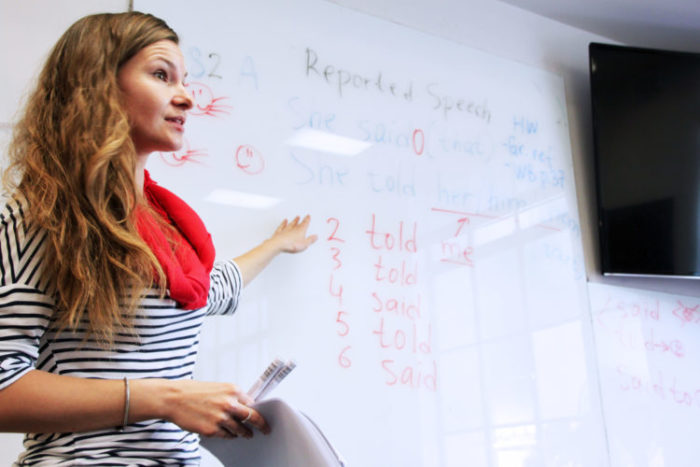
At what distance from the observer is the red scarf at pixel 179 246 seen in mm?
792

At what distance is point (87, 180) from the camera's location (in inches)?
29.2

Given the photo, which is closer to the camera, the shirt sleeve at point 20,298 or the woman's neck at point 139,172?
the shirt sleeve at point 20,298

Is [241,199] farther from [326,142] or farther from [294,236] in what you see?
[326,142]

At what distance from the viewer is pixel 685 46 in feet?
7.64

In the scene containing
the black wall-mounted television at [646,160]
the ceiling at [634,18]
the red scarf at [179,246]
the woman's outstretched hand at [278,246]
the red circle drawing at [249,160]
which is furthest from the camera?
the ceiling at [634,18]

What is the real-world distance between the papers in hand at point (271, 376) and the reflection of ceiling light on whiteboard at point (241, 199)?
604mm

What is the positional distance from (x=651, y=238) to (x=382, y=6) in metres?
1.05

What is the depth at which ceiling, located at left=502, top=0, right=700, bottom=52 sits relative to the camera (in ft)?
6.56

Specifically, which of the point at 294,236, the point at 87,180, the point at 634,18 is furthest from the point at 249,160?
the point at 634,18

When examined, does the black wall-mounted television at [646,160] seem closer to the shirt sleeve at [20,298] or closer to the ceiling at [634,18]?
the ceiling at [634,18]

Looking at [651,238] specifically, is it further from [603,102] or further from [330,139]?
[330,139]

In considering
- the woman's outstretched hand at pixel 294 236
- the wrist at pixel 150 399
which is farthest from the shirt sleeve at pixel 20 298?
the woman's outstretched hand at pixel 294 236

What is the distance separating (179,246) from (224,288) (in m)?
0.24

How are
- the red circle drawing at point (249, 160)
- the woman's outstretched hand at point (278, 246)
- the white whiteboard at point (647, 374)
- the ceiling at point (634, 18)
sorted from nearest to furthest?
the woman's outstretched hand at point (278, 246) < the red circle drawing at point (249, 160) < the white whiteboard at point (647, 374) < the ceiling at point (634, 18)
